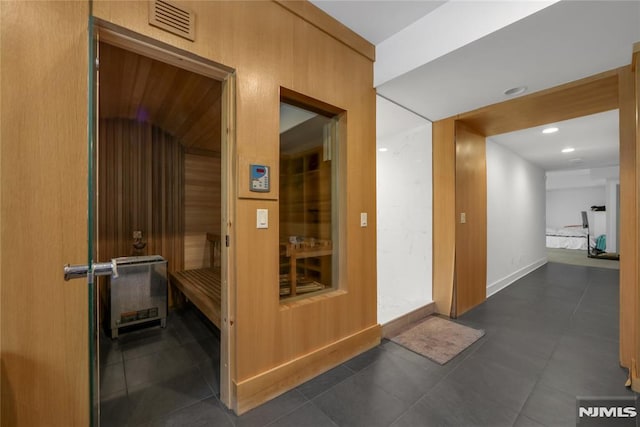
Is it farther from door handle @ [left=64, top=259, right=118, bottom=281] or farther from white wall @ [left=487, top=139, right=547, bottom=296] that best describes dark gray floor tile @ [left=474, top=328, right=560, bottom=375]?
door handle @ [left=64, top=259, right=118, bottom=281]

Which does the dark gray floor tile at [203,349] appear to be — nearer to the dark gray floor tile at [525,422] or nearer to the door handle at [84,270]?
the door handle at [84,270]

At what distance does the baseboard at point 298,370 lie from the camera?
154cm

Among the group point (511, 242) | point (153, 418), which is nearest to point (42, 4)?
point (153, 418)

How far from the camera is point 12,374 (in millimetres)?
1009

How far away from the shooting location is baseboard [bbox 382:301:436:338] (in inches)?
96.7

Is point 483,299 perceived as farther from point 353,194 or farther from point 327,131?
point 327,131

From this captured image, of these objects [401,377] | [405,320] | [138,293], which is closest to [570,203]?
[405,320]

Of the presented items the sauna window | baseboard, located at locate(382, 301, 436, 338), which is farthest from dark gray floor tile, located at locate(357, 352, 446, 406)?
the sauna window

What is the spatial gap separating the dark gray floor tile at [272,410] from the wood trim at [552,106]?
121 inches

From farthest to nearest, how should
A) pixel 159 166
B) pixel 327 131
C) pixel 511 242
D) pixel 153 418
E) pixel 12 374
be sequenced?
1. pixel 511 242
2. pixel 159 166
3. pixel 327 131
4. pixel 153 418
5. pixel 12 374

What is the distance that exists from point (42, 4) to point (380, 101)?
2299mm

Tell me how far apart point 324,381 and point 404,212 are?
2263 millimetres

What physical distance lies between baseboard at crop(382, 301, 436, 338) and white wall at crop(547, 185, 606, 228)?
32.5 feet

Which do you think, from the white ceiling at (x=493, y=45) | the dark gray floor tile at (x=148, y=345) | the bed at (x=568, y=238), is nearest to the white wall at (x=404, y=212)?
the white ceiling at (x=493, y=45)
